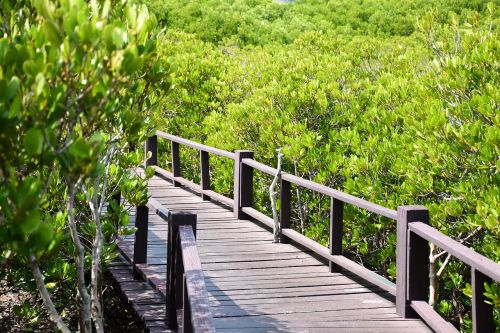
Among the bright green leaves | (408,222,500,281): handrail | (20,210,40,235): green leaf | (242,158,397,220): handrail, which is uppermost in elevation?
the bright green leaves

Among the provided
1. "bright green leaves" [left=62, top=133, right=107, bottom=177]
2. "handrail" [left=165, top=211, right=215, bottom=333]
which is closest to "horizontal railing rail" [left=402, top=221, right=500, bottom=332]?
"handrail" [left=165, top=211, right=215, bottom=333]

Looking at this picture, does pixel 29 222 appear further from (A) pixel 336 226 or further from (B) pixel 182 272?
(A) pixel 336 226

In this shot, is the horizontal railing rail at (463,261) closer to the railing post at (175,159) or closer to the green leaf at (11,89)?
the green leaf at (11,89)

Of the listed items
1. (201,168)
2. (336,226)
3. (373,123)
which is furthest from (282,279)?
(201,168)

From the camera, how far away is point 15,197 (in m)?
2.40

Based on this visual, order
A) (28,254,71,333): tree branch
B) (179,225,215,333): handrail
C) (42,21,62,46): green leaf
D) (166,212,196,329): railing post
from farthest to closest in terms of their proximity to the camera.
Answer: (166,212,196,329): railing post
(179,225,215,333): handrail
(28,254,71,333): tree branch
(42,21,62,46): green leaf

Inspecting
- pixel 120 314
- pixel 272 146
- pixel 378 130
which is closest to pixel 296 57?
pixel 272 146

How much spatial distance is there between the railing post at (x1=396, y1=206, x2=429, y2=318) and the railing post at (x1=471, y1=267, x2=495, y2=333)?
0.81 metres

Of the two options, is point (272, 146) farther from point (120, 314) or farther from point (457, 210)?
point (457, 210)

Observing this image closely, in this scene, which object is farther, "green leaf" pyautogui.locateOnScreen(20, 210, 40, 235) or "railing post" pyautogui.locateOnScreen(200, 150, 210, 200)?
"railing post" pyautogui.locateOnScreen(200, 150, 210, 200)

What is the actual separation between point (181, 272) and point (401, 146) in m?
3.21

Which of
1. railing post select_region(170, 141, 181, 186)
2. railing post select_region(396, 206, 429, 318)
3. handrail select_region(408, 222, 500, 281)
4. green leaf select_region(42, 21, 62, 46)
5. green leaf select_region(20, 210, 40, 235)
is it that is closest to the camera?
green leaf select_region(20, 210, 40, 235)

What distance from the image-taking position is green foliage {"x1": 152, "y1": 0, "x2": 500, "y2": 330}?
245 inches

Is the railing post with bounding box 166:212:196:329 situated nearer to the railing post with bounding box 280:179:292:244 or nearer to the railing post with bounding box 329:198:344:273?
the railing post with bounding box 329:198:344:273
